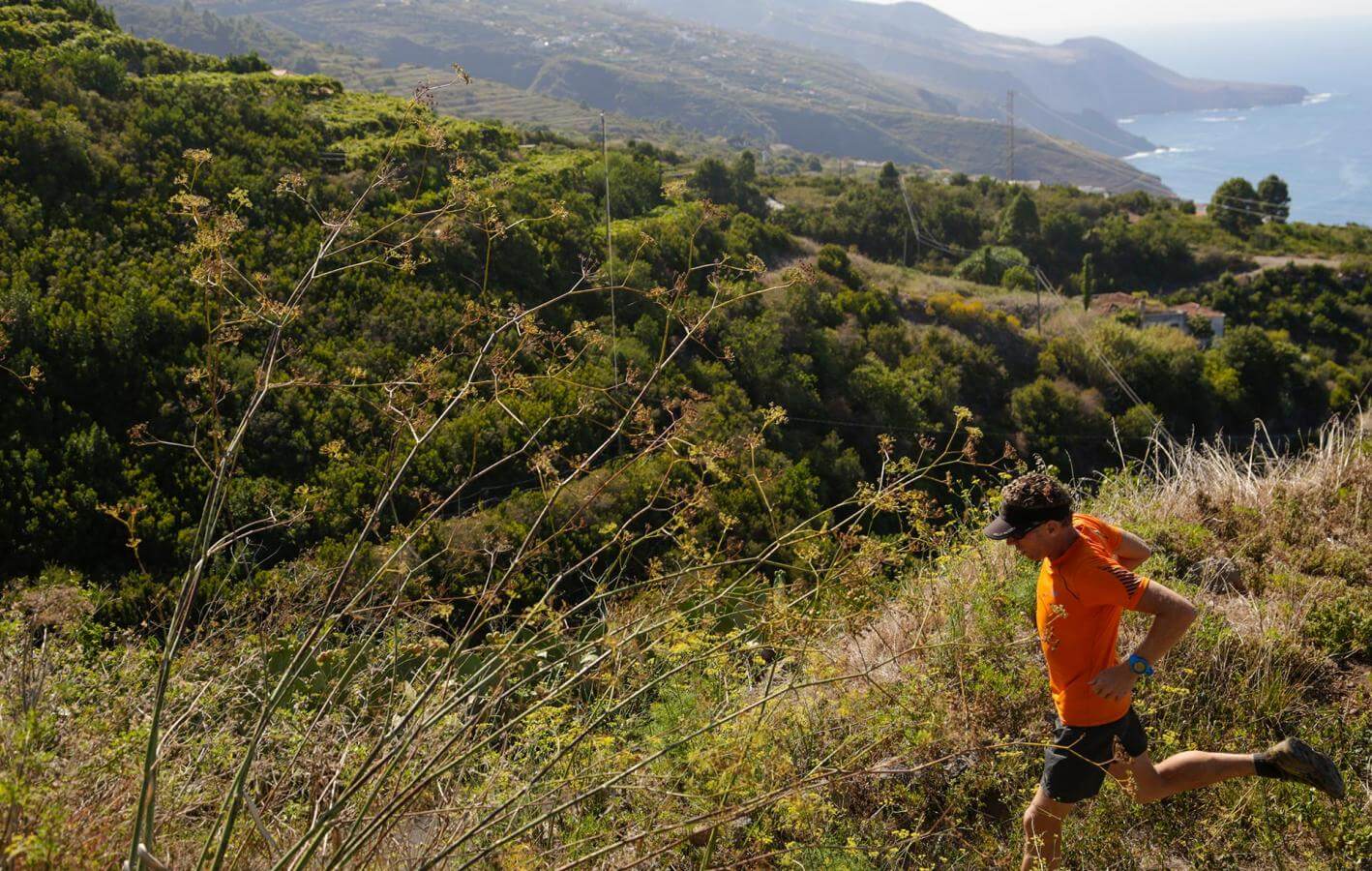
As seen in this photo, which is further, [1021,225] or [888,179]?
[888,179]

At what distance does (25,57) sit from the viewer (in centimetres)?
1576

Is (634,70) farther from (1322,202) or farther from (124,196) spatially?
(124,196)

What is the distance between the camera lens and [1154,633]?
2494 millimetres

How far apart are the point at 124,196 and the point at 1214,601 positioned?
16044 mm

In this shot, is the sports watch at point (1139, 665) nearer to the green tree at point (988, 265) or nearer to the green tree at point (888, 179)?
the green tree at point (988, 265)

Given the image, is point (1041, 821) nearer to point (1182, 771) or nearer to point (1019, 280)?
point (1182, 771)

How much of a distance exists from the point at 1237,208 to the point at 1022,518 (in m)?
47.5

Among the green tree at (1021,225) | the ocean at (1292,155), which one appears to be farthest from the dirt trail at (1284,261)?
the ocean at (1292,155)

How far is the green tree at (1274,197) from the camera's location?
4112cm

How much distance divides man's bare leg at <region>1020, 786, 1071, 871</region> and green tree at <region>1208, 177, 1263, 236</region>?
44.5 metres

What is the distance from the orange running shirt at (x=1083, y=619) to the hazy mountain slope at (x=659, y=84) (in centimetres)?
12004

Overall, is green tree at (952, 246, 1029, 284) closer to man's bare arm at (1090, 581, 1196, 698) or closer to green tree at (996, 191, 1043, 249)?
green tree at (996, 191, 1043, 249)

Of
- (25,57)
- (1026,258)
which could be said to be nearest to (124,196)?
(25,57)

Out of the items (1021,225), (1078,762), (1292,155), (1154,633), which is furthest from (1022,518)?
(1292,155)
